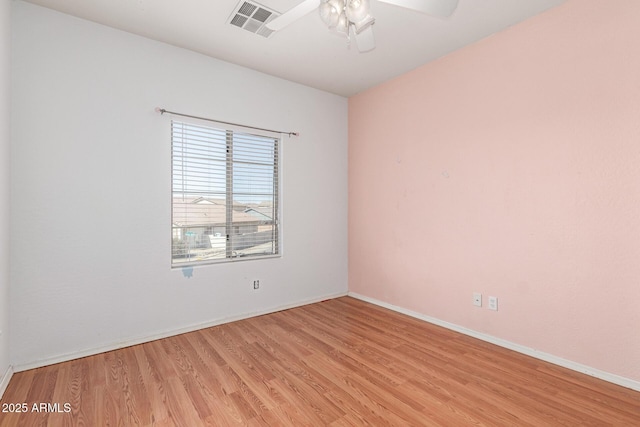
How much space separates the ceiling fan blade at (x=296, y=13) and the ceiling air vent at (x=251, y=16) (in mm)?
703

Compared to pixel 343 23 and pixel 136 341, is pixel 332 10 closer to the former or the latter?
pixel 343 23

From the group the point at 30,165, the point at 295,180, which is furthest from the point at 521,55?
the point at 30,165

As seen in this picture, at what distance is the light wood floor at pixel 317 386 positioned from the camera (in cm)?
183

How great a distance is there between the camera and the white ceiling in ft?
7.98

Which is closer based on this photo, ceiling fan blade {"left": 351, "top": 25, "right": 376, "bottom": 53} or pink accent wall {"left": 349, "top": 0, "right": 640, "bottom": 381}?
ceiling fan blade {"left": 351, "top": 25, "right": 376, "bottom": 53}

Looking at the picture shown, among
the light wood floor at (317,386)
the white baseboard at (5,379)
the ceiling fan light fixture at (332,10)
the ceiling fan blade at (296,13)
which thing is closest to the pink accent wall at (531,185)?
the light wood floor at (317,386)

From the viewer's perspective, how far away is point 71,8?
2.46 meters

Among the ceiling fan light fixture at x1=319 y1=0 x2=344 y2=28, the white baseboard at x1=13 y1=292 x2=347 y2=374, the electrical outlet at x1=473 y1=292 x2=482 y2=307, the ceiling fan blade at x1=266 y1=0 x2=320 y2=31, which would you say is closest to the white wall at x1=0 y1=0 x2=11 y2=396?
the white baseboard at x1=13 y1=292 x2=347 y2=374

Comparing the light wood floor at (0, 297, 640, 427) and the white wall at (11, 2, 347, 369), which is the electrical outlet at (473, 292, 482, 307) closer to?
the light wood floor at (0, 297, 640, 427)

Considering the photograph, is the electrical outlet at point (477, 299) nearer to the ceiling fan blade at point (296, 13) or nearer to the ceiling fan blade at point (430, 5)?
the ceiling fan blade at point (430, 5)

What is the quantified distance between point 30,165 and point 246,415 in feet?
7.94

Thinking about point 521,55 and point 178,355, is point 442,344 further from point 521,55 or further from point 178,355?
point 521,55

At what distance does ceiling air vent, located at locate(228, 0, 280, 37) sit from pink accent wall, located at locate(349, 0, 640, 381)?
1.75 metres

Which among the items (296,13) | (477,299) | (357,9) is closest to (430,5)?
(357,9)
